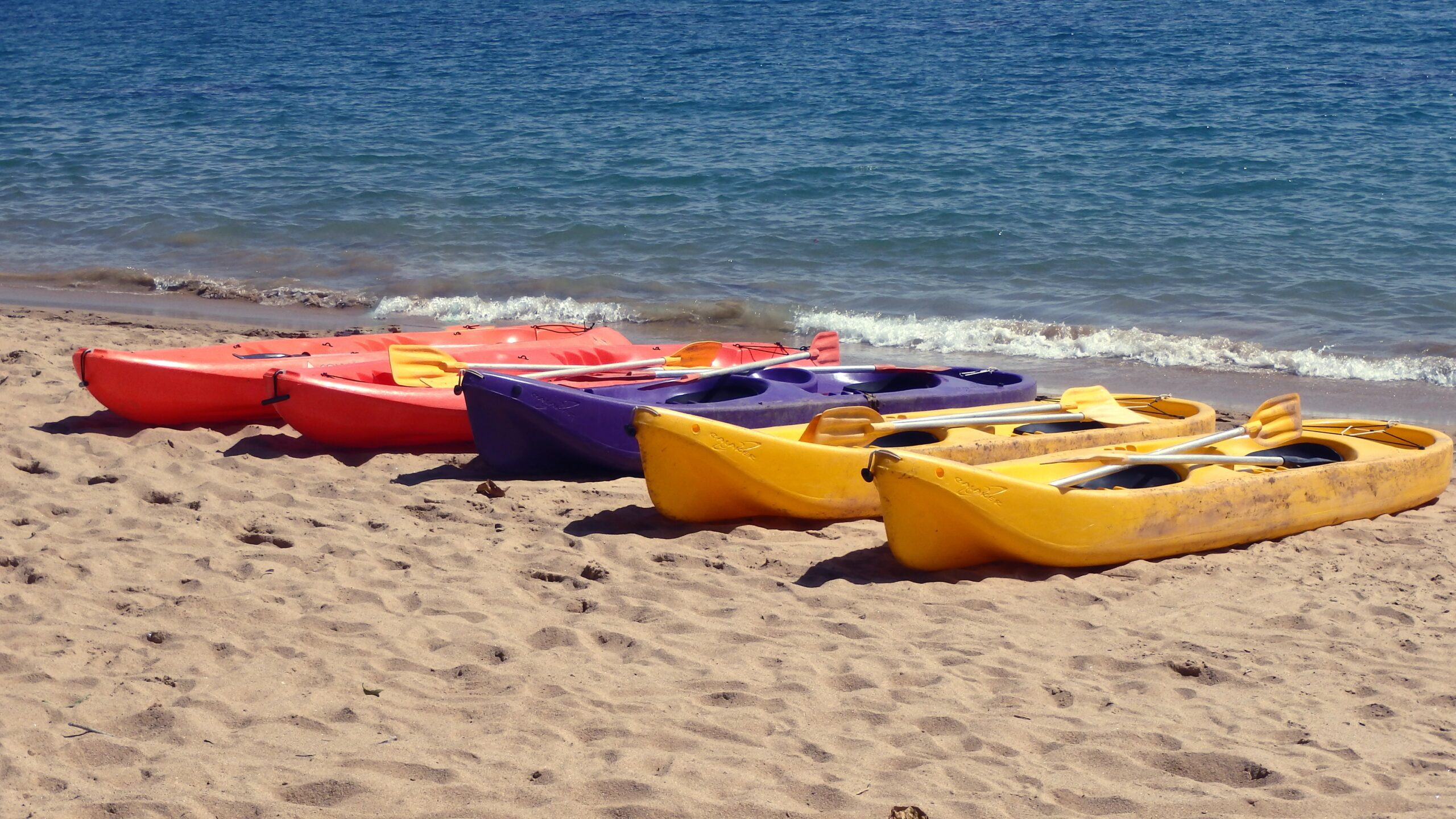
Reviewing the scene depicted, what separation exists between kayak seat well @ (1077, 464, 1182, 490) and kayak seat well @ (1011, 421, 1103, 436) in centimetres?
65

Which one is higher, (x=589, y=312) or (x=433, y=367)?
(x=589, y=312)

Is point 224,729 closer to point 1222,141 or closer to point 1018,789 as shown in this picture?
point 1018,789

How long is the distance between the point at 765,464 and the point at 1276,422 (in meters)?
2.52

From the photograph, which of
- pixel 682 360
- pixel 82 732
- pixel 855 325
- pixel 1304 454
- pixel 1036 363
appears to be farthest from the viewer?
pixel 855 325

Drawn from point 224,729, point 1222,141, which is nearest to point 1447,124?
point 1222,141

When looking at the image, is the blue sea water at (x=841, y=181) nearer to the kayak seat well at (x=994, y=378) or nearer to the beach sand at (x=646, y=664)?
the kayak seat well at (x=994, y=378)

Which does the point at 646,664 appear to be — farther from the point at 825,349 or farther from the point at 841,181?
the point at 841,181

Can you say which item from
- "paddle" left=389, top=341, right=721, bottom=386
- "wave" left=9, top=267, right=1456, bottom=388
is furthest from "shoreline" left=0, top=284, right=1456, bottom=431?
"paddle" left=389, top=341, right=721, bottom=386

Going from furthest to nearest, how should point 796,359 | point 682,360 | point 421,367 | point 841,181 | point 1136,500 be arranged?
point 841,181 < point 682,360 < point 796,359 < point 421,367 < point 1136,500

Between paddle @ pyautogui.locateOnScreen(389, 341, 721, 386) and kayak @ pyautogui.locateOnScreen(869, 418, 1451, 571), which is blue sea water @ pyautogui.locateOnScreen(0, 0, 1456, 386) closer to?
kayak @ pyautogui.locateOnScreen(869, 418, 1451, 571)

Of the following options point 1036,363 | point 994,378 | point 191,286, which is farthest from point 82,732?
point 191,286

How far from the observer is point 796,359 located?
22.9 ft

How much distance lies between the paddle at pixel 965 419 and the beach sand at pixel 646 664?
0.47 meters

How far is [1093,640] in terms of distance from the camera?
4.08 metres
